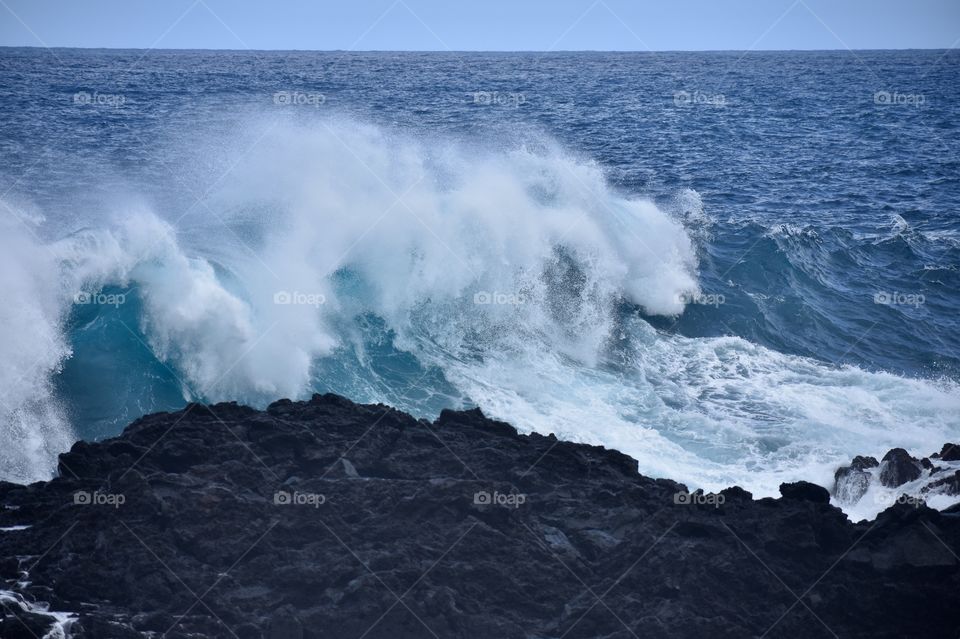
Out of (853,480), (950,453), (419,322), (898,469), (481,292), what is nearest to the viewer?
(898,469)

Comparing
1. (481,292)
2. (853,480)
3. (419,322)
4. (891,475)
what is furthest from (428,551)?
(481,292)

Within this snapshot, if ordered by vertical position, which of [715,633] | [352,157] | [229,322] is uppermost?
[352,157]

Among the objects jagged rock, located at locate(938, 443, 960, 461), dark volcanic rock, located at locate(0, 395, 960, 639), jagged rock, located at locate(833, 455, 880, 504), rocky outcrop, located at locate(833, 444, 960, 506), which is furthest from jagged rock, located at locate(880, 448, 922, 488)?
dark volcanic rock, located at locate(0, 395, 960, 639)

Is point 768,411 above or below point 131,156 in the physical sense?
below

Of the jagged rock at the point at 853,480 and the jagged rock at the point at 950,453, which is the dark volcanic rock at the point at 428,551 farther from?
the jagged rock at the point at 950,453

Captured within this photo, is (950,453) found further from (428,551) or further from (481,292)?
(481,292)

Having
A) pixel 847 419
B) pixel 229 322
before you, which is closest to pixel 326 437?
pixel 229 322

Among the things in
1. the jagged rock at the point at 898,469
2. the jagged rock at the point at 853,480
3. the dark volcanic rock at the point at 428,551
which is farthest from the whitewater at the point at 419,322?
the dark volcanic rock at the point at 428,551

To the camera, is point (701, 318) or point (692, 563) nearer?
point (692, 563)

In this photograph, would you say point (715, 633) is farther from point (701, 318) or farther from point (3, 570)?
point (701, 318)
